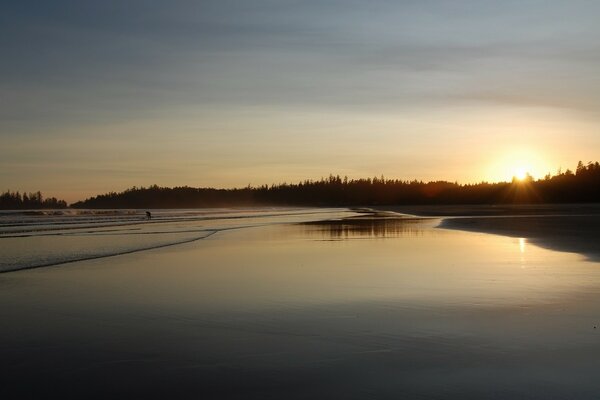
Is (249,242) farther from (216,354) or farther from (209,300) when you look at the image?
(216,354)

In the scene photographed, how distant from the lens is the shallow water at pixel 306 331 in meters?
6.25

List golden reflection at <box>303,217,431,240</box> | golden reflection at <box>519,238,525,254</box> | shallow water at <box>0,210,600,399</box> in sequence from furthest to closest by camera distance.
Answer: golden reflection at <box>303,217,431,240</box>, golden reflection at <box>519,238,525,254</box>, shallow water at <box>0,210,600,399</box>

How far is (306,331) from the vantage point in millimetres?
8688

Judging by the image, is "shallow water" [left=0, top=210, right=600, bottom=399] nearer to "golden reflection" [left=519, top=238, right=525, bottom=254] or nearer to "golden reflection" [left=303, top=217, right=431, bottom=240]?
"golden reflection" [left=519, top=238, right=525, bottom=254]

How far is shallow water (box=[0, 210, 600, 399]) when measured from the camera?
6.25m

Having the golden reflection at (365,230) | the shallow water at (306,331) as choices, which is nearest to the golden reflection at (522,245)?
the shallow water at (306,331)

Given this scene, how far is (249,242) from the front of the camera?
2619 cm

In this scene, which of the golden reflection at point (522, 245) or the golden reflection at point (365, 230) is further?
the golden reflection at point (365, 230)

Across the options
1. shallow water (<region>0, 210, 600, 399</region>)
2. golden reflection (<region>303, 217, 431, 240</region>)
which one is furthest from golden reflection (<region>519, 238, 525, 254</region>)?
golden reflection (<region>303, 217, 431, 240</region>)

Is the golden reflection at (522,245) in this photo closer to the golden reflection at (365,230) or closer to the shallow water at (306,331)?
the shallow water at (306,331)

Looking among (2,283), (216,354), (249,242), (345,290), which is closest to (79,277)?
(2,283)

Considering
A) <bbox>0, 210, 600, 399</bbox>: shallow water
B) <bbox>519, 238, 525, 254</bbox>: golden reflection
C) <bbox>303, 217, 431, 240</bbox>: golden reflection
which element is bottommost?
<bbox>0, 210, 600, 399</bbox>: shallow water

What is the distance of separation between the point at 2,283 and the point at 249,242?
43.7 feet

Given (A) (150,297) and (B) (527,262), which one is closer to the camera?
(A) (150,297)
